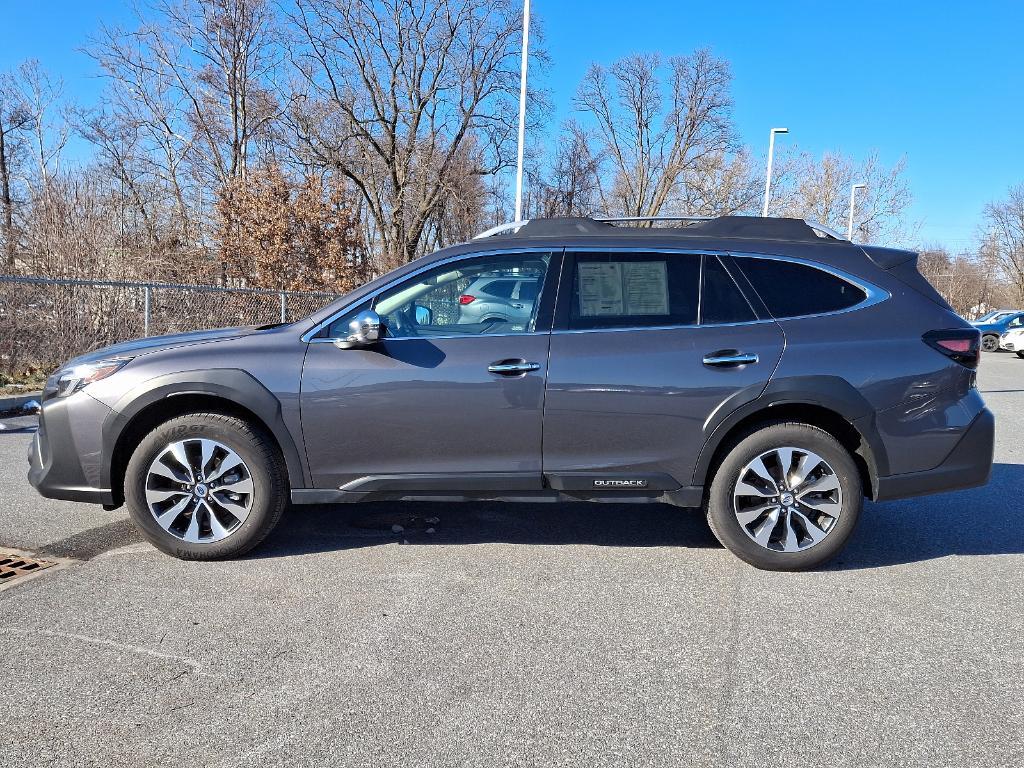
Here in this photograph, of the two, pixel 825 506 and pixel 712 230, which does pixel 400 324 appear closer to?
pixel 712 230

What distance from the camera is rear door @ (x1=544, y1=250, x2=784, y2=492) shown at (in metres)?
3.66

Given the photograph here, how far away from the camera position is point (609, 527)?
4504mm

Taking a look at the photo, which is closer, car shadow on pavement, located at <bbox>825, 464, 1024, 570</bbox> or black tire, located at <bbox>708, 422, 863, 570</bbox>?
black tire, located at <bbox>708, 422, 863, 570</bbox>

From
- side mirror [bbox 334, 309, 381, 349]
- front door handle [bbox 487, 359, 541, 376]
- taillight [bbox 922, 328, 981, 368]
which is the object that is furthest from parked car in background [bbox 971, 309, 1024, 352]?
side mirror [bbox 334, 309, 381, 349]

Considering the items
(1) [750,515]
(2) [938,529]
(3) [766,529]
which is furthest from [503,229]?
(2) [938,529]

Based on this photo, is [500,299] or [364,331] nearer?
[364,331]

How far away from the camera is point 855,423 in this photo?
3676 millimetres

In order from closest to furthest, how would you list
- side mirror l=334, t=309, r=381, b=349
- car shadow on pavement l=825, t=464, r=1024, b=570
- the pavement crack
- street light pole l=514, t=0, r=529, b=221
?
the pavement crack, side mirror l=334, t=309, r=381, b=349, car shadow on pavement l=825, t=464, r=1024, b=570, street light pole l=514, t=0, r=529, b=221

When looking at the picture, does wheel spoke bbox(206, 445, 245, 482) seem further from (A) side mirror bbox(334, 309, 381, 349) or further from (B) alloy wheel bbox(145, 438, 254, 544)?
(A) side mirror bbox(334, 309, 381, 349)

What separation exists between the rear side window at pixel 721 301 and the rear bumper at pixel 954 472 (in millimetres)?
1158

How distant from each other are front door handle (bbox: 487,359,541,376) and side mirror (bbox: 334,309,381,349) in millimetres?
620

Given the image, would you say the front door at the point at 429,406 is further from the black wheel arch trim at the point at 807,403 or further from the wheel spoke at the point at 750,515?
the wheel spoke at the point at 750,515

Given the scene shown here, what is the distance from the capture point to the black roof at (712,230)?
3977mm

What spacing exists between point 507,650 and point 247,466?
1765 millimetres
